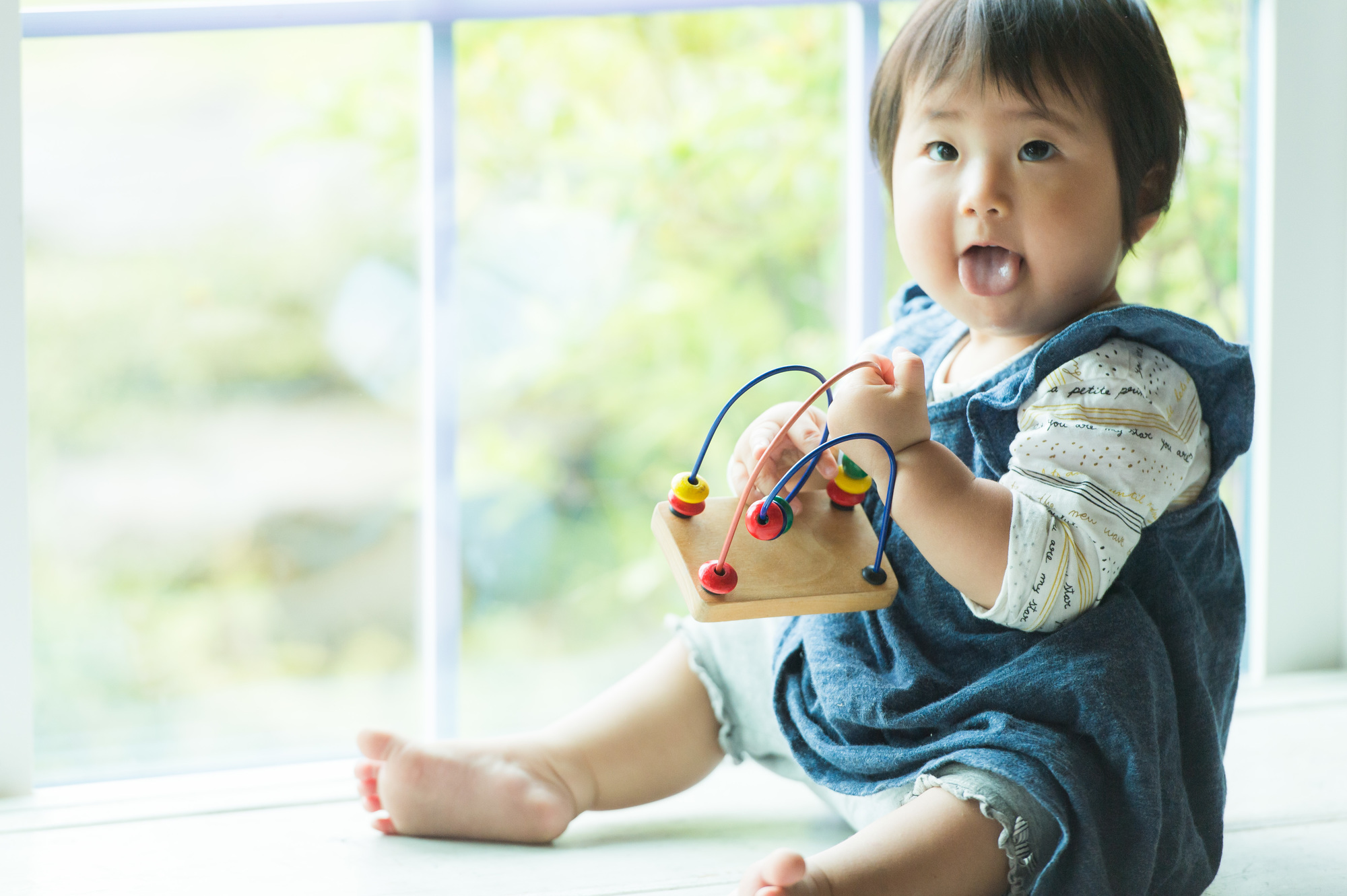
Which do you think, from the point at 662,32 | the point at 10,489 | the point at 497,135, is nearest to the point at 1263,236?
the point at 662,32

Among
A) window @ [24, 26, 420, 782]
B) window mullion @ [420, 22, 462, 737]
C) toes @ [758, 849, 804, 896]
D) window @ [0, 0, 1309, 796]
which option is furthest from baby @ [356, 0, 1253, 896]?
window @ [24, 26, 420, 782]

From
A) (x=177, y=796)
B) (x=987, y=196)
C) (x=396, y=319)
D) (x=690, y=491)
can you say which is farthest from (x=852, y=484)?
(x=396, y=319)

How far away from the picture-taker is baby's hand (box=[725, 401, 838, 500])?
0.89 m

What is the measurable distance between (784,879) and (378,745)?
0.38 m

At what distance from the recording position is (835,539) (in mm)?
843

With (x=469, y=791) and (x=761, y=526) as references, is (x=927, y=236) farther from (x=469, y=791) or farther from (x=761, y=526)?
(x=469, y=791)

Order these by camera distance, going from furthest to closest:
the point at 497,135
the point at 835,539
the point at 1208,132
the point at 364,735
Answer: the point at 497,135 < the point at 1208,132 < the point at 364,735 < the point at 835,539

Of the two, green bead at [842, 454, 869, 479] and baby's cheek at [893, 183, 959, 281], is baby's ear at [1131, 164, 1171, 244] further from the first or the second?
green bead at [842, 454, 869, 479]

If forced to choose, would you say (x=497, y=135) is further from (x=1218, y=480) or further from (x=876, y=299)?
(x=1218, y=480)

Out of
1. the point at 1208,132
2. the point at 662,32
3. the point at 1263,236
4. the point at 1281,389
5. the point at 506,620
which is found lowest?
the point at 506,620

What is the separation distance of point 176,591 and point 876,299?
0.91m

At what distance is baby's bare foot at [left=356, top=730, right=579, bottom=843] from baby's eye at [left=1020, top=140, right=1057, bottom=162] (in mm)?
579

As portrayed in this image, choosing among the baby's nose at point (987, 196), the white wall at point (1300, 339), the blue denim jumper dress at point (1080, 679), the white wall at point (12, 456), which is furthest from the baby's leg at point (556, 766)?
the white wall at point (1300, 339)

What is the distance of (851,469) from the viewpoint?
0.87m
